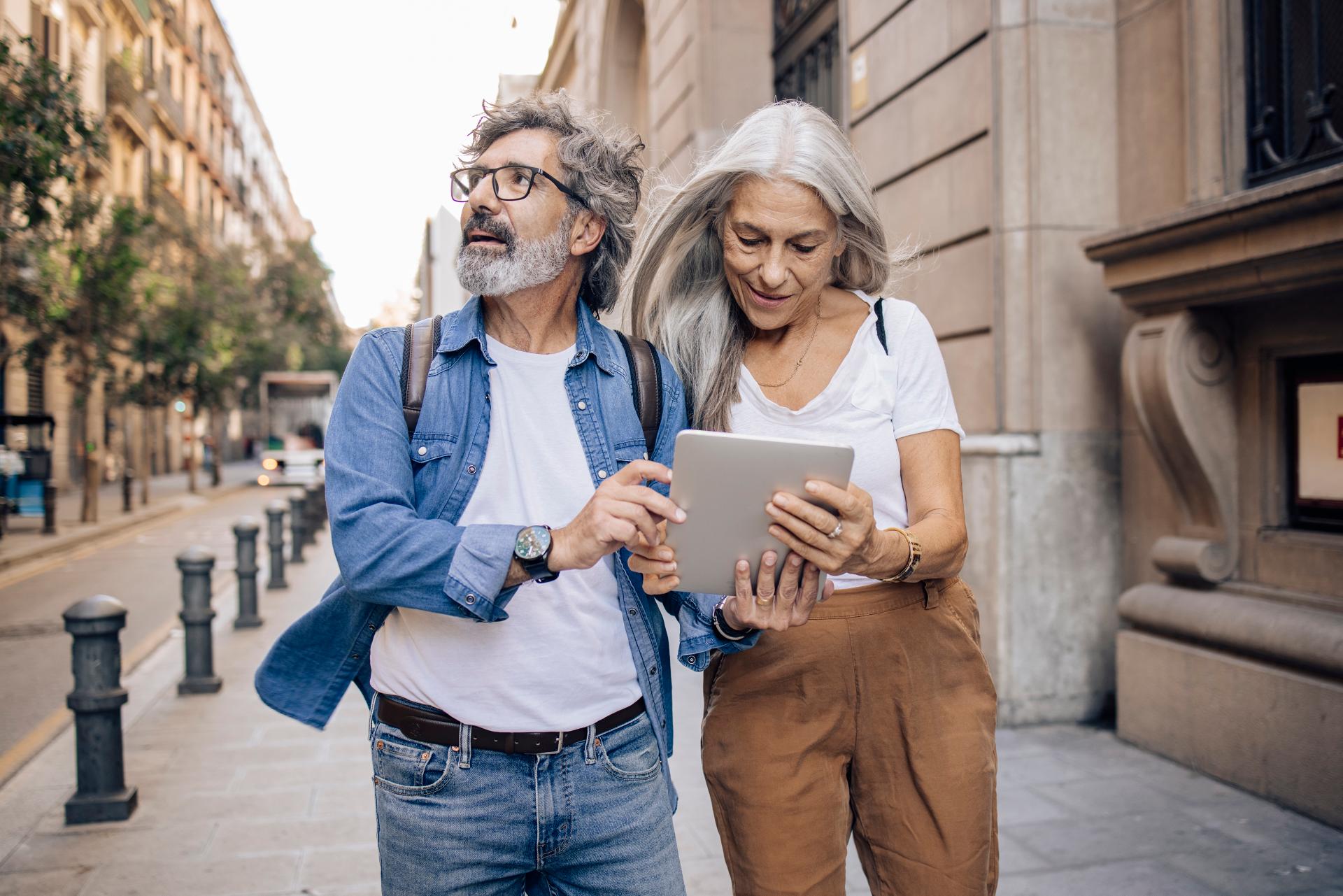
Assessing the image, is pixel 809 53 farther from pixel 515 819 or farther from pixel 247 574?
pixel 515 819

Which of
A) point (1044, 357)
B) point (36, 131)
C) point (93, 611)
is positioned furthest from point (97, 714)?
point (36, 131)

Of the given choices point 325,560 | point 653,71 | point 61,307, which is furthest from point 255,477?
point 653,71

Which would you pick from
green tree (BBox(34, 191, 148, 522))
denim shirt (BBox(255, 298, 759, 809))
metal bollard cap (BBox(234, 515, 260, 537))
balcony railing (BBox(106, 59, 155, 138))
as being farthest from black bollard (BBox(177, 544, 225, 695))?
balcony railing (BBox(106, 59, 155, 138))

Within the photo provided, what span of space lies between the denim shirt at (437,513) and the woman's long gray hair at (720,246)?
105 millimetres

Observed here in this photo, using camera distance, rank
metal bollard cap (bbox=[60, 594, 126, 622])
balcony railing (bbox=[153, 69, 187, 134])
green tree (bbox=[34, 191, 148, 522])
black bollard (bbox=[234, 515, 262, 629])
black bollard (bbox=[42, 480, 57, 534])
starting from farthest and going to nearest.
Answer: balcony railing (bbox=[153, 69, 187, 134]) → black bollard (bbox=[42, 480, 57, 534]) → green tree (bbox=[34, 191, 148, 522]) → black bollard (bbox=[234, 515, 262, 629]) → metal bollard cap (bbox=[60, 594, 126, 622])

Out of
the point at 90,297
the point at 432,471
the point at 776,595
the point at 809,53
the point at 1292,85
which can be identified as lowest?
the point at 776,595

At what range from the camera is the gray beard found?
6.48 feet

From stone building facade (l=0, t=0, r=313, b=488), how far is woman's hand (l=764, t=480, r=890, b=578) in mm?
10798

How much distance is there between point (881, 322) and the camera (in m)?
2.22

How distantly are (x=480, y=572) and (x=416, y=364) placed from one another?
47 centimetres

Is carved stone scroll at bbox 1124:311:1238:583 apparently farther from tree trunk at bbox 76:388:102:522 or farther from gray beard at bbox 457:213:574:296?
tree trunk at bbox 76:388:102:522

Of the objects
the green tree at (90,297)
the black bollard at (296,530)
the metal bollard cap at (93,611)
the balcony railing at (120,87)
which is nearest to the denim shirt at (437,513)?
the metal bollard cap at (93,611)

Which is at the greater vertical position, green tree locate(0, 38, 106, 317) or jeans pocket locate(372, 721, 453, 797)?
green tree locate(0, 38, 106, 317)

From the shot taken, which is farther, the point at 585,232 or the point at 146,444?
the point at 146,444
